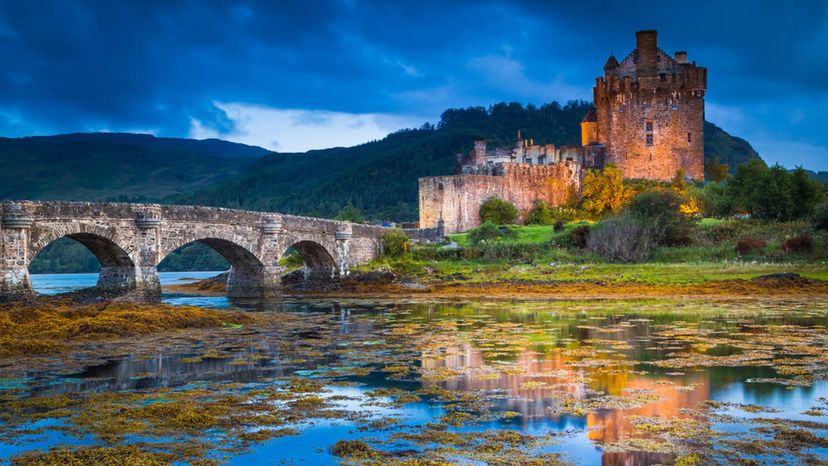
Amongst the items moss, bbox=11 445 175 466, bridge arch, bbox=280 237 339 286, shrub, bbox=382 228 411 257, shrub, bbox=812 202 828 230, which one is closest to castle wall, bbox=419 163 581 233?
shrub, bbox=382 228 411 257

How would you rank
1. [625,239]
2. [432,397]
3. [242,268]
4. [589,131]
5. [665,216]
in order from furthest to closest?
[589,131] < [665,216] < [625,239] < [242,268] < [432,397]

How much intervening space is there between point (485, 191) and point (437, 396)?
5064cm

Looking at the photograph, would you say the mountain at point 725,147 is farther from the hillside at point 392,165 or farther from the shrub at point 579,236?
the shrub at point 579,236

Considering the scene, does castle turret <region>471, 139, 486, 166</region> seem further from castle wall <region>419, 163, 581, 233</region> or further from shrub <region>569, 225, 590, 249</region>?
shrub <region>569, 225, 590, 249</region>

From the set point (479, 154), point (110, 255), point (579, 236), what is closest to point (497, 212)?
point (479, 154)

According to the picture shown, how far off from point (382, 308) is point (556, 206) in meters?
36.0

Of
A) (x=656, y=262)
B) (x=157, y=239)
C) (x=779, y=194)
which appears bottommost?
(x=656, y=262)

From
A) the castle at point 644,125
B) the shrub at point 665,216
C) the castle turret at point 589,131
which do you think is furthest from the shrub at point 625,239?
the castle turret at point 589,131

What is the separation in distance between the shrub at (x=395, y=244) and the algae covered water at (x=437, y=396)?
2963cm

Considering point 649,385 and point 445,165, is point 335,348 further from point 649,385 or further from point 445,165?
point 445,165

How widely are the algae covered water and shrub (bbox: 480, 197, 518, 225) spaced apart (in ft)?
128

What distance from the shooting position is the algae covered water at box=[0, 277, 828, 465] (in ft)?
30.9

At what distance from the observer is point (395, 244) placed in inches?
2053

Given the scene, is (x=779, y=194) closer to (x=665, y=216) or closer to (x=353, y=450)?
(x=665, y=216)
